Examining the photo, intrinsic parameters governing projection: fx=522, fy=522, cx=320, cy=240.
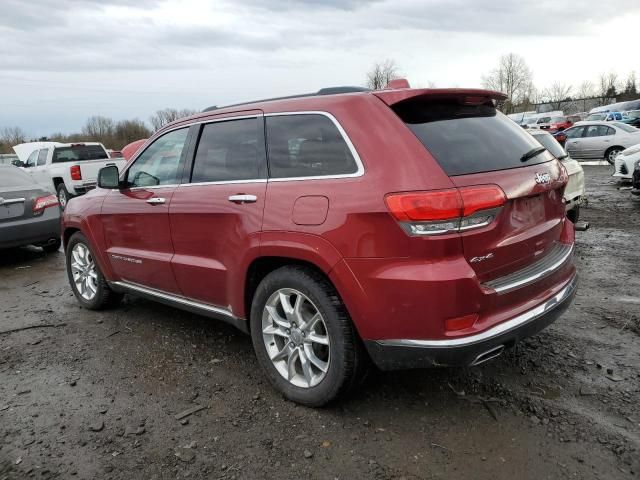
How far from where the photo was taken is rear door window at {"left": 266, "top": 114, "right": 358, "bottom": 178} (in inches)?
112

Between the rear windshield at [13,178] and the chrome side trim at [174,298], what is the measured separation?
4.27 metres


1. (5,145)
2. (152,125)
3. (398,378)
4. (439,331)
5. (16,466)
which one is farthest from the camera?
(152,125)

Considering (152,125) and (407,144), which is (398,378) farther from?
(152,125)

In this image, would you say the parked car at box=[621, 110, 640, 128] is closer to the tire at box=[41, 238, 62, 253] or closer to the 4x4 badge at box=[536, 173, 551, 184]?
the tire at box=[41, 238, 62, 253]

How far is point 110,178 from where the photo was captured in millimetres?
4469

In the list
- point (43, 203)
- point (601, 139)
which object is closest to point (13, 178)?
point (43, 203)

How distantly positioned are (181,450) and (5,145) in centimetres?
5160

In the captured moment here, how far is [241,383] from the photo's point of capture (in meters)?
3.50

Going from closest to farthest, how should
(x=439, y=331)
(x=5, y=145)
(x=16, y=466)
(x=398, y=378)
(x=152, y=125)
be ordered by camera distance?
(x=439, y=331) < (x=16, y=466) < (x=398, y=378) < (x=5, y=145) < (x=152, y=125)

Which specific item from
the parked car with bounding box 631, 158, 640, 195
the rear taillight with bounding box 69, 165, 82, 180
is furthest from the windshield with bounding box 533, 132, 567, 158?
the rear taillight with bounding box 69, 165, 82, 180

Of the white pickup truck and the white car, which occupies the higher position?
the white pickup truck

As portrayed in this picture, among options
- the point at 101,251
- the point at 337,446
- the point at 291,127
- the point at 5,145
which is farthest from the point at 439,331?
the point at 5,145

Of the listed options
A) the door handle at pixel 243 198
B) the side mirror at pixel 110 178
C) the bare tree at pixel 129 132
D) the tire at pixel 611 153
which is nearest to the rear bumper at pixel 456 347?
the door handle at pixel 243 198

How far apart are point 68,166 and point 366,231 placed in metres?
12.9
